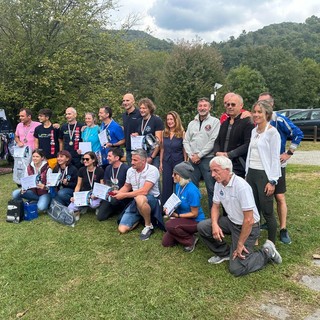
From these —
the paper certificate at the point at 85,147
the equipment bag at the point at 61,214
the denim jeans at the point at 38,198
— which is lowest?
the equipment bag at the point at 61,214

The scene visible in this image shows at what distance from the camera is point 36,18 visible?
38.7 ft

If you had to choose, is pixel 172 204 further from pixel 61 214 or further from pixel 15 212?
pixel 15 212

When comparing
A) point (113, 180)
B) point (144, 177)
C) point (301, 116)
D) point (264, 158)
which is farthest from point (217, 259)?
point (301, 116)

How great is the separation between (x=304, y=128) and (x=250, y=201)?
51.1ft

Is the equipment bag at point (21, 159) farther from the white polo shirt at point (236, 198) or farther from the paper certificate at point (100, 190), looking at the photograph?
the white polo shirt at point (236, 198)

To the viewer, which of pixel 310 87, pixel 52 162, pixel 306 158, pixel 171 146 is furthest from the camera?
pixel 310 87

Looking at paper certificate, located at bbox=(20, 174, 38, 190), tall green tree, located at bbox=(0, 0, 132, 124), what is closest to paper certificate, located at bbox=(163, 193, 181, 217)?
paper certificate, located at bbox=(20, 174, 38, 190)

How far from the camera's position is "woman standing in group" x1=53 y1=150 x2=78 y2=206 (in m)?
5.66

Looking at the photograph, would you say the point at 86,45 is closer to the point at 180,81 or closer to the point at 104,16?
the point at 104,16

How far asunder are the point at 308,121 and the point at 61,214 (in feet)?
50.7

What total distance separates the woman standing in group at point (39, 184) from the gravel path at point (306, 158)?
27.2 ft

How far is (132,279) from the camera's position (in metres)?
3.45

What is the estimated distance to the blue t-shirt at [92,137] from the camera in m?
5.91

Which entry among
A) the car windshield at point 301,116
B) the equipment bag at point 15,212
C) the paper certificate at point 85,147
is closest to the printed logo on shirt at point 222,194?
the paper certificate at point 85,147
